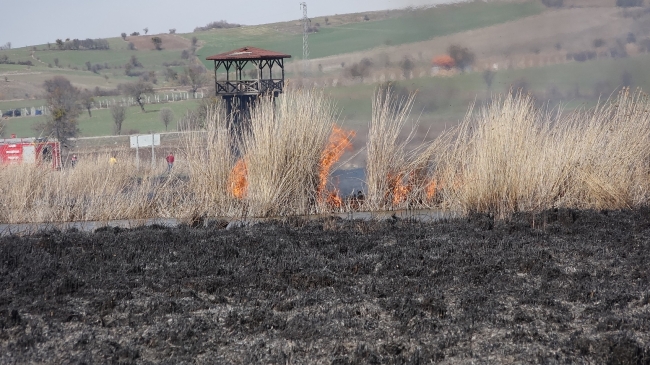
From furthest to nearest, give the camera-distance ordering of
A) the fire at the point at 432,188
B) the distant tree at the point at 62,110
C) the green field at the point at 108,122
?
1. the green field at the point at 108,122
2. the distant tree at the point at 62,110
3. the fire at the point at 432,188

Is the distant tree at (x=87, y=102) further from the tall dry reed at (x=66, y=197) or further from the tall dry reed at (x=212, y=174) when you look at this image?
the tall dry reed at (x=212, y=174)

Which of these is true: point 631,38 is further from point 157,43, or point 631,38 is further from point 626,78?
point 157,43

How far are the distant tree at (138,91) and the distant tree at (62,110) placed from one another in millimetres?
4141

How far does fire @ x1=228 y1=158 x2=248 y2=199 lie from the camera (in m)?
11.7

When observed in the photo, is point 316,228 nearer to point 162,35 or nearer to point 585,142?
point 585,142

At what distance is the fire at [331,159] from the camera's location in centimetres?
1188

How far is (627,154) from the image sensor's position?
10875mm

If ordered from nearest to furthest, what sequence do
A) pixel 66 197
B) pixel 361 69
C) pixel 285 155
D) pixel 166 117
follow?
pixel 285 155 < pixel 66 197 < pixel 361 69 < pixel 166 117

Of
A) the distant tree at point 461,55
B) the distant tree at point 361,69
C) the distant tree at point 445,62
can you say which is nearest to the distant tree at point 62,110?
the distant tree at point 361,69

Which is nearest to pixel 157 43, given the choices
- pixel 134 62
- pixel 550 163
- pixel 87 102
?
pixel 134 62

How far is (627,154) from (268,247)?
5.28 meters

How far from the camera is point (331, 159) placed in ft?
39.6

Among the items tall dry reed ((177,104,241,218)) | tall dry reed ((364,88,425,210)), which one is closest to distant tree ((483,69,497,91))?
tall dry reed ((364,88,425,210))

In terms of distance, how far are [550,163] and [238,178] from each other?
4.19 m
